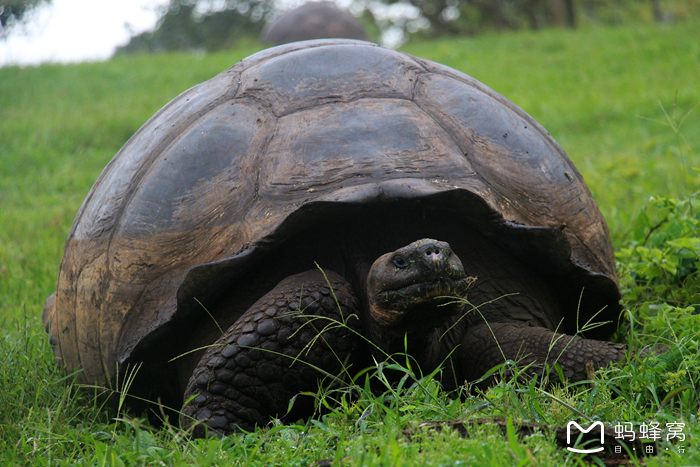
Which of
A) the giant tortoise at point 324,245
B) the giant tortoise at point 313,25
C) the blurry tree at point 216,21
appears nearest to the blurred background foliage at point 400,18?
the blurry tree at point 216,21

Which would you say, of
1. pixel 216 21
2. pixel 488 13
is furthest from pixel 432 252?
pixel 216 21

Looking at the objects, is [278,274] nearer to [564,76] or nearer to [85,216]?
[85,216]

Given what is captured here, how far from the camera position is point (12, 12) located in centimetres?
1260

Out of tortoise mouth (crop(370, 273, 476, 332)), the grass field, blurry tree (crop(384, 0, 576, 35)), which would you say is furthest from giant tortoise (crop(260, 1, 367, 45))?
tortoise mouth (crop(370, 273, 476, 332))

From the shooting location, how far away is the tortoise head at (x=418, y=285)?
185 cm

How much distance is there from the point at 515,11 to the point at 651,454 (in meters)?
27.8

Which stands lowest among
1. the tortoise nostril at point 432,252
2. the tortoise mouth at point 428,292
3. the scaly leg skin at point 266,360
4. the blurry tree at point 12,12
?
the scaly leg skin at point 266,360

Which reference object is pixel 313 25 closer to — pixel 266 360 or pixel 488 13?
pixel 488 13

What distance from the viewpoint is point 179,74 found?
12.9 metres

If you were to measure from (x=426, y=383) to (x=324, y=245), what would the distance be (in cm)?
67

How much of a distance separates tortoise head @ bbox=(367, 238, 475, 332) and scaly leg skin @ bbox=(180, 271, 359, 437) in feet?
0.57

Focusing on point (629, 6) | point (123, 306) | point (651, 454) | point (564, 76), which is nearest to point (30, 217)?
point (123, 306)

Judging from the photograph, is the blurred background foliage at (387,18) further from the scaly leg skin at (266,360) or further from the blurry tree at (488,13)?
the scaly leg skin at (266,360)

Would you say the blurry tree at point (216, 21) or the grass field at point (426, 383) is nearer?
the grass field at point (426, 383)
